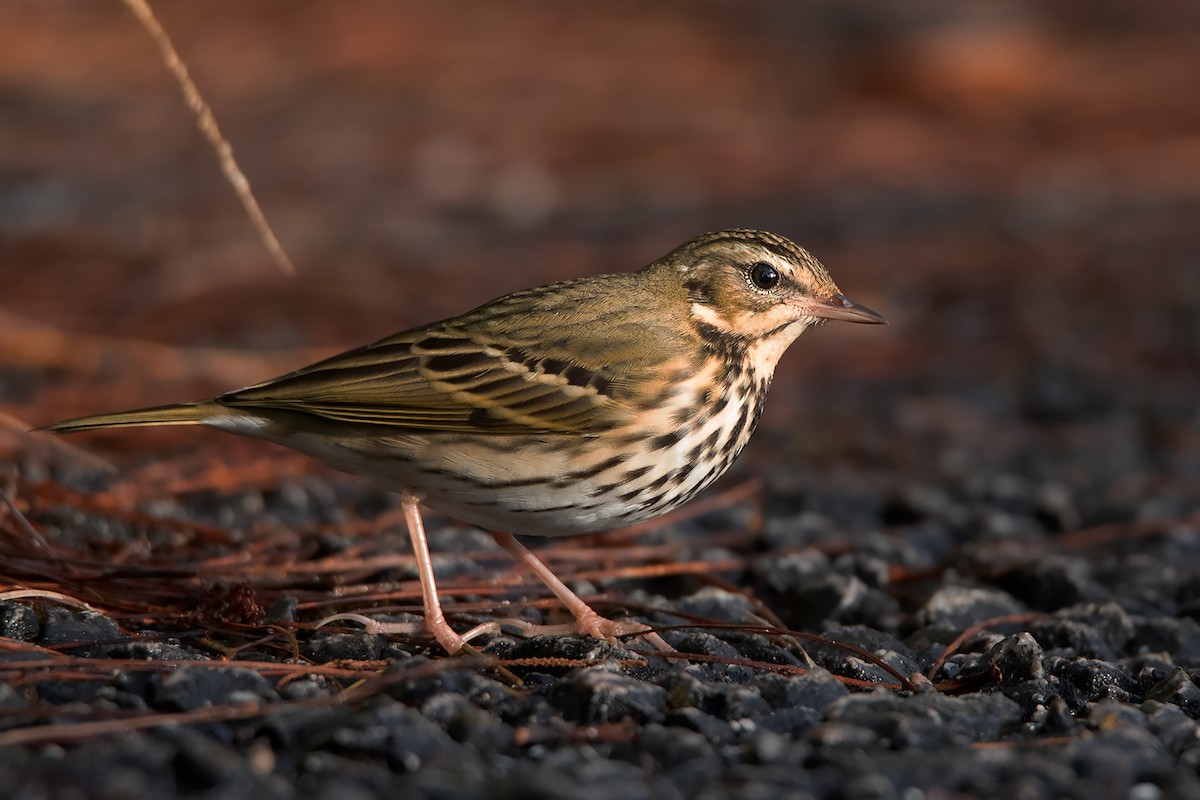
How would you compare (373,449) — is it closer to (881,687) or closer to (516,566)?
(516,566)

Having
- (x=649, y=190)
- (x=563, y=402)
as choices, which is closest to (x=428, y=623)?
(x=563, y=402)

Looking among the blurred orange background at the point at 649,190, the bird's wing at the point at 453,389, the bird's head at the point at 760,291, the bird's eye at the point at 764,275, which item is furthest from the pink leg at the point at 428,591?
the blurred orange background at the point at 649,190

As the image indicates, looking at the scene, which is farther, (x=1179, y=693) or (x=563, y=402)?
(x=563, y=402)

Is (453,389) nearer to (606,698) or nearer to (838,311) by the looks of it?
(838,311)

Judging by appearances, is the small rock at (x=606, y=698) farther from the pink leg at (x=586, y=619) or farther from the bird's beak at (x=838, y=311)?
the bird's beak at (x=838, y=311)

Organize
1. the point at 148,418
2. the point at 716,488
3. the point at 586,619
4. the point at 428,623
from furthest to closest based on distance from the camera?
the point at 716,488 < the point at 148,418 < the point at 586,619 < the point at 428,623

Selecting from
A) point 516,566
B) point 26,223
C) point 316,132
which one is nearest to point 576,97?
point 316,132

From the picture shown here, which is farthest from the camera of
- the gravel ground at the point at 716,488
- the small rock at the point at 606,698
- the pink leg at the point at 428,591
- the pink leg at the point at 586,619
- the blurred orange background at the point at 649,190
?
the blurred orange background at the point at 649,190
